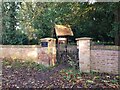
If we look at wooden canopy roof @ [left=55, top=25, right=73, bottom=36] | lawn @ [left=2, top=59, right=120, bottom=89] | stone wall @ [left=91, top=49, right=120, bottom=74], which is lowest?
lawn @ [left=2, top=59, right=120, bottom=89]

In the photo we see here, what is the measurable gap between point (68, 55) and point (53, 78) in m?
1.39

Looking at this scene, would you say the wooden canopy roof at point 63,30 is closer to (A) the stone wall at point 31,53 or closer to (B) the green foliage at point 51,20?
(B) the green foliage at point 51,20

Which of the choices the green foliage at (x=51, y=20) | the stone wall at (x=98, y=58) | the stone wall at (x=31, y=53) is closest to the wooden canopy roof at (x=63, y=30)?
the green foliage at (x=51, y=20)

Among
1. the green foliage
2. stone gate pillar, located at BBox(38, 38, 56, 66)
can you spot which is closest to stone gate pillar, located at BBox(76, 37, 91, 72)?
the green foliage

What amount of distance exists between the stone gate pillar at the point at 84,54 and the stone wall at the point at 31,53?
85 cm

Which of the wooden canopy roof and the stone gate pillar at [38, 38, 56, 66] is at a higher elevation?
the wooden canopy roof

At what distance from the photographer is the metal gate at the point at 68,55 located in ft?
15.6

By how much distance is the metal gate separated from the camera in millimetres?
4750

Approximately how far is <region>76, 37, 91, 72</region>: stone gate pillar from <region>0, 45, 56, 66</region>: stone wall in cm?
85

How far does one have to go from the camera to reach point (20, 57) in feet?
18.8

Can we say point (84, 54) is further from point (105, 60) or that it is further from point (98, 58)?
point (105, 60)

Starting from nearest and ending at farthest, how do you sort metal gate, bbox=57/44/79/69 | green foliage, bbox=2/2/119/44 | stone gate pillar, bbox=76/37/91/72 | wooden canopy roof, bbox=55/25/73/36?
1. stone gate pillar, bbox=76/37/91/72
2. metal gate, bbox=57/44/79/69
3. green foliage, bbox=2/2/119/44
4. wooden canopy roof, bbox=55/25/73/36

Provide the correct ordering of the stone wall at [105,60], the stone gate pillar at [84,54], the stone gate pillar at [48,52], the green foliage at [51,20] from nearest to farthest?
the stone wall at [105,60]
the stone gate pillar at [84,54]
the green foliage at [51,20]
the stone gate pillar at [48,52]

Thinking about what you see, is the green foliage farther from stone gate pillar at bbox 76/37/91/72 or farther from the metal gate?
the metal gate
